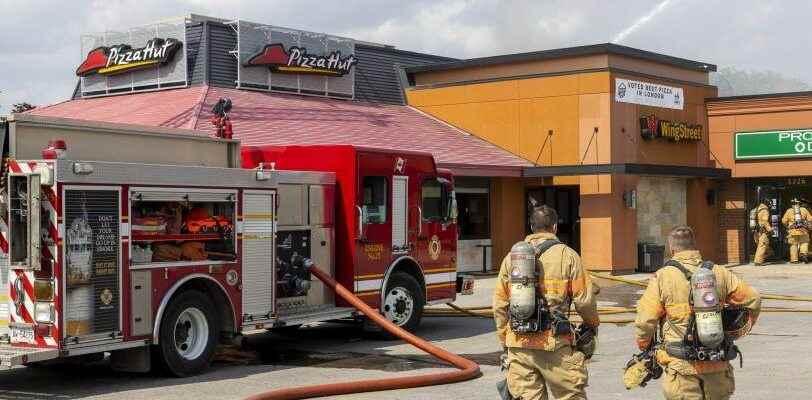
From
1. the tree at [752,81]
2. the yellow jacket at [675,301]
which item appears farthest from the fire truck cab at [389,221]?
the tree at [752,81]

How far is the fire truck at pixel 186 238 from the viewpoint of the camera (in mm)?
9742

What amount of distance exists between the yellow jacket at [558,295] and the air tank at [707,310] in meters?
0.86

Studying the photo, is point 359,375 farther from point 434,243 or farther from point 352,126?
point 352,126

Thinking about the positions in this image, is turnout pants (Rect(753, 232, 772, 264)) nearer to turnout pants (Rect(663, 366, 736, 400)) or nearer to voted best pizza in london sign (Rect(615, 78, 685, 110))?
voted best pizza in london sign (Rect(615, 78, 685, 110))

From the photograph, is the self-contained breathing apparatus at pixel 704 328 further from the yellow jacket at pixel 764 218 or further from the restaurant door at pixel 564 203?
the yellow jacket at pixel 764 218

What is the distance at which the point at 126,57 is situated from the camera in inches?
1017

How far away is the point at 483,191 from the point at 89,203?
57.1ft

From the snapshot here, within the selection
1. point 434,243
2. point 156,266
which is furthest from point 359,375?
point 434,243

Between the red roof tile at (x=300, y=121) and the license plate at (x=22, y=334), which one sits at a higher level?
the red roof tile at (x=300, y=121)

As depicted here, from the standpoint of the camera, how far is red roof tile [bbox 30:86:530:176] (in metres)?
22.4

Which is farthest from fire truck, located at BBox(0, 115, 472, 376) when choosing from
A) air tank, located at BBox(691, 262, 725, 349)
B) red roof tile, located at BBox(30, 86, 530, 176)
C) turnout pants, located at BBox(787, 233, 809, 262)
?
turnout pants, located at BBox(787, 233, 809, 262)

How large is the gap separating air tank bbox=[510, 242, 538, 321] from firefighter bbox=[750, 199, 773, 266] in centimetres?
2306

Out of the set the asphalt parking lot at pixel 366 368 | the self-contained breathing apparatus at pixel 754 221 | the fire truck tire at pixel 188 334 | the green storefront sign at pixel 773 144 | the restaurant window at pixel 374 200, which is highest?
the green storefront sign at pixel 773 144

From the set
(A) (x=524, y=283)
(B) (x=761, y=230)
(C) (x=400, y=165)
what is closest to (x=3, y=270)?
(A) (x=524, y=283)
